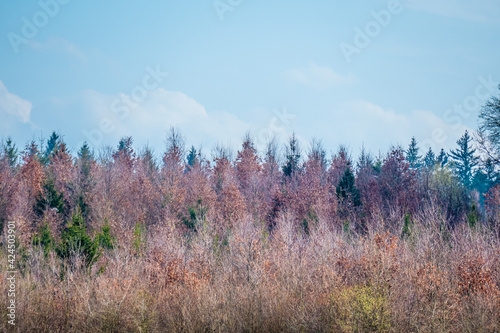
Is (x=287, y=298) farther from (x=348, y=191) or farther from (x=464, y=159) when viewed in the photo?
(x=464, y=159)

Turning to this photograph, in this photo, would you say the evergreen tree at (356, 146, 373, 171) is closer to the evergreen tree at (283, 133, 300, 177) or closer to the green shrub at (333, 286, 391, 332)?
the evergreen tree at (283, 133, 300, 177)

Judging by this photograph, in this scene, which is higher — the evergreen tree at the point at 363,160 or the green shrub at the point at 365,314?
the evergreen tree at the point at 363,160

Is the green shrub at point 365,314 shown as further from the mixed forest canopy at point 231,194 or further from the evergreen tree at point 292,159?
the evergreen tree at point 292,159

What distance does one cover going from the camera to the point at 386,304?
10.7 metres

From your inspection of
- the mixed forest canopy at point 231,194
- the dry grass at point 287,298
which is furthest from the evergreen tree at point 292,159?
the dry grass at point 287,298

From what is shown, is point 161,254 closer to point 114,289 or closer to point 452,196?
point 114,289

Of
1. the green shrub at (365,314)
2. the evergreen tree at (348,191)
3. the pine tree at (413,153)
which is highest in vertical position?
the pine tree at (413,153)

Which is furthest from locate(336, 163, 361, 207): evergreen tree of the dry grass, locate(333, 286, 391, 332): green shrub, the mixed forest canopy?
locate(333, 286, 391, 332): green shrub

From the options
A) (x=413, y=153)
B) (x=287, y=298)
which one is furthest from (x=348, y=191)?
(x=413, y=153)

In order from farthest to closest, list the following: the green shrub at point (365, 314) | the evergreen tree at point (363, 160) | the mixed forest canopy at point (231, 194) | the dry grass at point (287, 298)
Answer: the evergreen tree at point (363, 160)
the mixed forest canopy at point (231, 194)
the dry grass at point (287, 298)
the green shrub at point (365, 314)

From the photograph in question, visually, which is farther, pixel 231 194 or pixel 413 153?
pixel 413 153

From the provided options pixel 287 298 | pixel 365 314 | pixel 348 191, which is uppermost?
pixel 348 191

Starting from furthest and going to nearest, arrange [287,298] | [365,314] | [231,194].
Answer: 1. [231,194]
2. [287,298]
3. [365,314]

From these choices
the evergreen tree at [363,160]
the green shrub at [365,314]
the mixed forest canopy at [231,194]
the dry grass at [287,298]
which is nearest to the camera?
the green shrub at [365,314]
